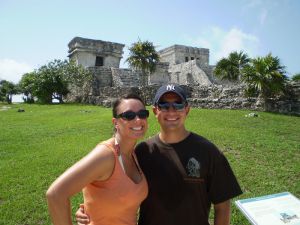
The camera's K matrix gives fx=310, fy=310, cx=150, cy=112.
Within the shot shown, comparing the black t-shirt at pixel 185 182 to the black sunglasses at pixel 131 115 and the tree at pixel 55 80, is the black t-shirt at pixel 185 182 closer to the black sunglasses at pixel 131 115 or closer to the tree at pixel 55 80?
the black sunglasses at pixel 131 115

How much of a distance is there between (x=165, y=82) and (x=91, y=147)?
19983 mm

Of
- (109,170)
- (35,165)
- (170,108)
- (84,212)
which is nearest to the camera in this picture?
(109,170)

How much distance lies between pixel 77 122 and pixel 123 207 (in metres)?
11.4

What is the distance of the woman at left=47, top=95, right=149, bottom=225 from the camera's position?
6.89 ft

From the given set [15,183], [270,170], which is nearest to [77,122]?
[15,183]

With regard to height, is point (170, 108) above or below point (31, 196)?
above

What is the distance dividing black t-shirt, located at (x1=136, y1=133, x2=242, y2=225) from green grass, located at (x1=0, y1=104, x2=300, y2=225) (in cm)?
256

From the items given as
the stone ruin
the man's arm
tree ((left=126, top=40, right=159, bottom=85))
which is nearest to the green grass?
the man's arm

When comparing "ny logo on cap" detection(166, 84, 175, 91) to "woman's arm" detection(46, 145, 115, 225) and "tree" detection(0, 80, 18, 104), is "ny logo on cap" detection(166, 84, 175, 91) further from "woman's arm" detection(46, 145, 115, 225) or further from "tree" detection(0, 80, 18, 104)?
"tree" detection(0, 80, 18, 104)

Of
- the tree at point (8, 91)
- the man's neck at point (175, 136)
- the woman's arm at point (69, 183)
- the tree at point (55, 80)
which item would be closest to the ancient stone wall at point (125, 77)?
the tree at point (55, 80)

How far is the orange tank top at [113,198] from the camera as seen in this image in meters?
2.28

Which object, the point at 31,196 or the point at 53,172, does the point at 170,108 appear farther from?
the point at 53,172

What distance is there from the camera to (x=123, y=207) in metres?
2.32

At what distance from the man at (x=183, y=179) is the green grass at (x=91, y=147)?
2551mm
